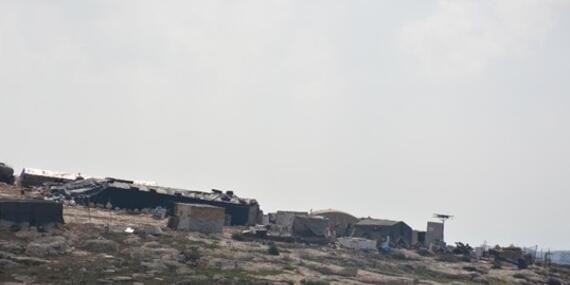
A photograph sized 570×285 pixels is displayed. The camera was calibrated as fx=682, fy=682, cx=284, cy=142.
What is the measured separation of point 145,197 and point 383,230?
97.9ft

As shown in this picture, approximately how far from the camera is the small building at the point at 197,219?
58.5 m

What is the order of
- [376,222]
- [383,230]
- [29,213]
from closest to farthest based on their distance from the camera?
1. [29,213]
2. [383,230]
3. [376,222]

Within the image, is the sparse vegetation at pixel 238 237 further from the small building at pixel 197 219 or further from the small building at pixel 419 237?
the small building at pixel 419 237

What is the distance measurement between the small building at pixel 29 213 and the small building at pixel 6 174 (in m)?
29.4

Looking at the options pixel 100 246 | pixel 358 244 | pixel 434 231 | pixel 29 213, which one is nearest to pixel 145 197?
pixel 358 244

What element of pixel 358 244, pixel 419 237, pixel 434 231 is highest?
pixel 434 231

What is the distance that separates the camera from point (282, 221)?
245ft

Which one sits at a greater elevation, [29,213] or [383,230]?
[383,230]

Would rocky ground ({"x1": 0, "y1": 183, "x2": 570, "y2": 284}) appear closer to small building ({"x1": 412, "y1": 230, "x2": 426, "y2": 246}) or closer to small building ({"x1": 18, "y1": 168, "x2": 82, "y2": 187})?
small building ({"x1": 18, "y1": 168, "x2": 82, "y2": 187})

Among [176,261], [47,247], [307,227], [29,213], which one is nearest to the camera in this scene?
[47,247]

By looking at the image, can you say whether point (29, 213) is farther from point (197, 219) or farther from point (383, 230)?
point (383, 230)

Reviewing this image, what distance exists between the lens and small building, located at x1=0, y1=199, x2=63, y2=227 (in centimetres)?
4444

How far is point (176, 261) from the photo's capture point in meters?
40.7

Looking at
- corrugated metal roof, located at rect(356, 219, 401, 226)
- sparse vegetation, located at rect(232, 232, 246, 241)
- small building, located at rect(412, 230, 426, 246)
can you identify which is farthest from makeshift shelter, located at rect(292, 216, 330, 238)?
small building, located at rect(412, 230, 426, 246)
